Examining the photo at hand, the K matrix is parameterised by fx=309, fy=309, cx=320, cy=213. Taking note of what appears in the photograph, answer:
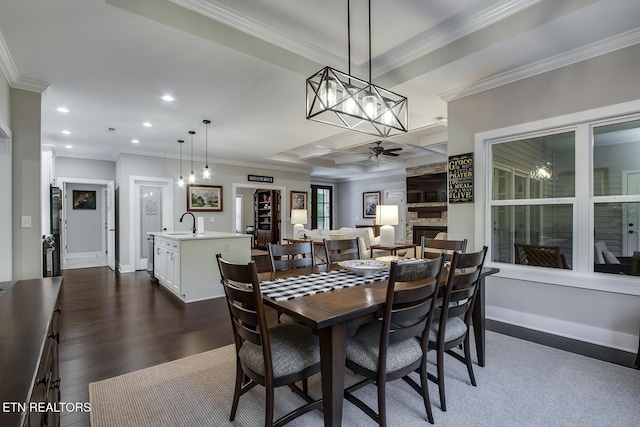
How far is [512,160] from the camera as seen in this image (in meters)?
3.24

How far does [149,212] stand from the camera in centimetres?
687

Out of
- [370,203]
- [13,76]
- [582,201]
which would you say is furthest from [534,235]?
[370,203]

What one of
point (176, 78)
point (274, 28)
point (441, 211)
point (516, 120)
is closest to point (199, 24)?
point (274, 28)

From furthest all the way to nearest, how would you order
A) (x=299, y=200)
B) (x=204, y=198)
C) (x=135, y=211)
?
(x=299, y=200) → (x=204, y=198) → (x=135, y=211)

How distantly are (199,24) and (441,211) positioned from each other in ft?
24.1

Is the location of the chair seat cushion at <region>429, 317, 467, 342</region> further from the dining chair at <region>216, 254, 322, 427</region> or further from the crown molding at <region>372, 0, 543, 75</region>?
the crown molding at <region>372, 0, 543, 75</region>

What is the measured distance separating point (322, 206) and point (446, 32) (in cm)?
955

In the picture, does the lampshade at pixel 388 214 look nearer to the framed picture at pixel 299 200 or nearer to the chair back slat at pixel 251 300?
the framed picture at pixel 299 200

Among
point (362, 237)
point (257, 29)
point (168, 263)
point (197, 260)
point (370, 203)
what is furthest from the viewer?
point (370, 203)

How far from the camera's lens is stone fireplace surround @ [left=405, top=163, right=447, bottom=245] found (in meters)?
8.25

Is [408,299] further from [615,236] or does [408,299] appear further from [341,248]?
[615,236]

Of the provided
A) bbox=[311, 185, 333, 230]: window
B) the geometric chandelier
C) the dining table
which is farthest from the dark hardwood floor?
bbox=[311, 185, 333, 230]: window

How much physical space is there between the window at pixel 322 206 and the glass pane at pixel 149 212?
18.7 feet

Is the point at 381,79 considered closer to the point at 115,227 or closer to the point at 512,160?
the point at 512,160
